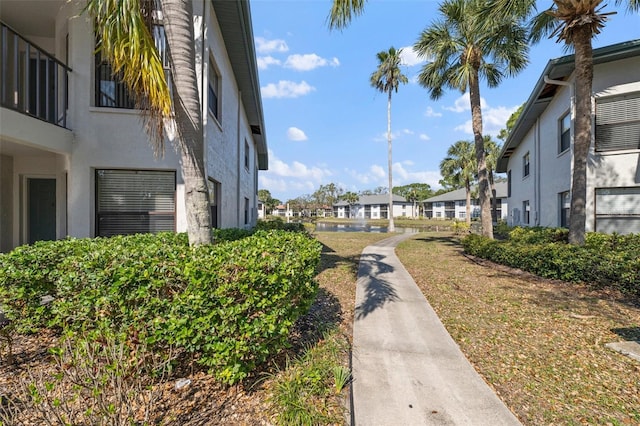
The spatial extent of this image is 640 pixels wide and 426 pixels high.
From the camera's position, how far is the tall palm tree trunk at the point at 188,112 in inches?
155

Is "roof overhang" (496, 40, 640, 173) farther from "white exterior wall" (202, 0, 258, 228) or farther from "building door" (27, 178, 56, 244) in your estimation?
"building door" (27, 178, 56, 244)

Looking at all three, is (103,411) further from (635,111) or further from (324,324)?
(635,111)

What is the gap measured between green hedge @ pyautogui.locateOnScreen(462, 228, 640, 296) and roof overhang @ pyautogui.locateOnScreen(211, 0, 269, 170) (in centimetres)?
1091

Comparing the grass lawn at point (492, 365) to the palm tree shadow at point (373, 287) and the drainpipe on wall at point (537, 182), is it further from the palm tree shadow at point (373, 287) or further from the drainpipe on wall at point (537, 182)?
the drainpipe on wall at point (537, 182)

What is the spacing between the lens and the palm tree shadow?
219 inches

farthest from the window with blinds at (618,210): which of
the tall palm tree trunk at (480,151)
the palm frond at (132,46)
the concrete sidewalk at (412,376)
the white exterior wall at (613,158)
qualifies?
the palm frond at (132,46)

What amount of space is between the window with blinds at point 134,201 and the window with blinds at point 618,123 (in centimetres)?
1391

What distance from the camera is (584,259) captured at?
7.13 meters

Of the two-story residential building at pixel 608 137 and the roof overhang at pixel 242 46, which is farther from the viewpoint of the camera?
the two-story residential building at pixel 608 137

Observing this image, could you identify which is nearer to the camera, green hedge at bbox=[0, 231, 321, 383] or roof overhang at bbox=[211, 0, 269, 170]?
green hedge at bbox=[0, 231, 321, 383]

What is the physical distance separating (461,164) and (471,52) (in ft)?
86.5

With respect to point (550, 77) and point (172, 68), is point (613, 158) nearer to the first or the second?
point (550, 77)

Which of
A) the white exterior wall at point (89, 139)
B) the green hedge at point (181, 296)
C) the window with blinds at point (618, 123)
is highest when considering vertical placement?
the window with blinds at point (618, 123)

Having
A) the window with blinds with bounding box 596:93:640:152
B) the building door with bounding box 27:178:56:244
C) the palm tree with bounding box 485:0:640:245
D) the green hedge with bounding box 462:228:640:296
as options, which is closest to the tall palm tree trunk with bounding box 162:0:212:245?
the building door with bounding box 27:178:56:244
